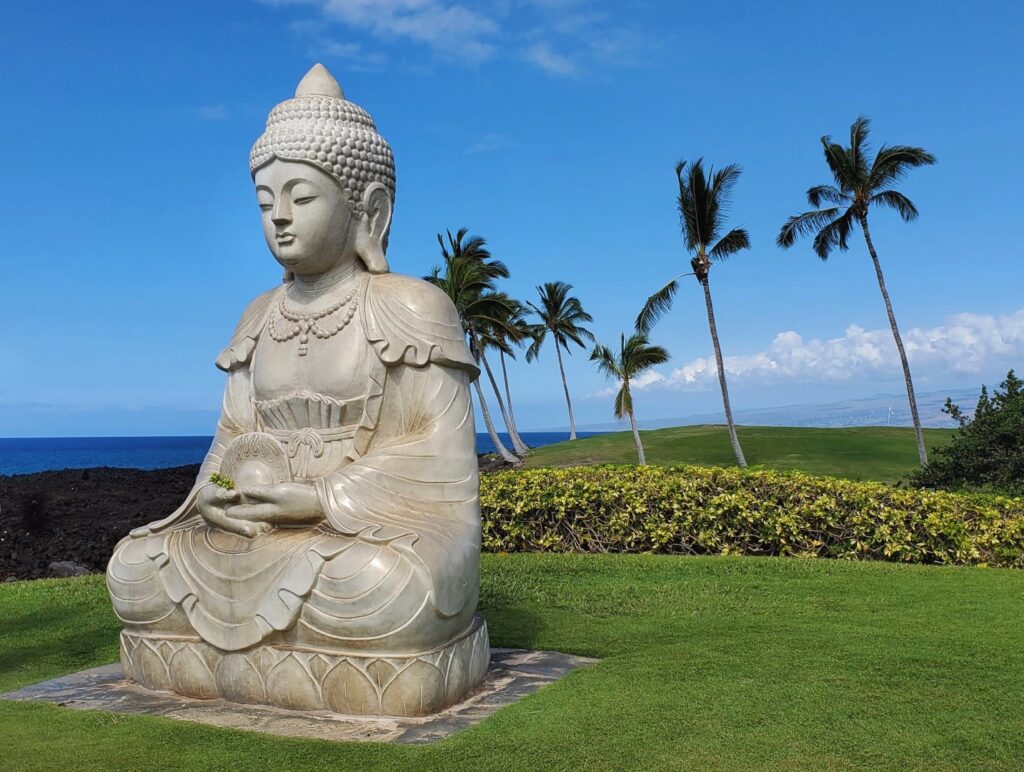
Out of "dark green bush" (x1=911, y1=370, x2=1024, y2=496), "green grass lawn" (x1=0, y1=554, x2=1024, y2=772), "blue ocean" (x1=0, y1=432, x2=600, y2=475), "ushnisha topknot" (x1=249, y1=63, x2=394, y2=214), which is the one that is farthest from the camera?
"blue ocean" (x1=0, y1=432, x2=600, y2=475)

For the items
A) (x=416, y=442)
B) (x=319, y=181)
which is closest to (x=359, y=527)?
(x=416, y=442)

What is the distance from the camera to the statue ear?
5.22 meters

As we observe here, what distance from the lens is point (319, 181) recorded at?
16.3ft

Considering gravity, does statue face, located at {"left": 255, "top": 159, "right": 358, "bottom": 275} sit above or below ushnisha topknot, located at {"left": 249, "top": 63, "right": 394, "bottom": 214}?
below

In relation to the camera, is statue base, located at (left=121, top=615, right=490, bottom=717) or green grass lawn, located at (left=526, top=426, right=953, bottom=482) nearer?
statue base, located at (left=121, top=615, right=490, bottom=717)

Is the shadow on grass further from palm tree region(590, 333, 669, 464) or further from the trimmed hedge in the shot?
palm tree region(590, 333, 669, 464)

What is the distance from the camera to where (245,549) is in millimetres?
4559

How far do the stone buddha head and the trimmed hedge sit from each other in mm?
5314

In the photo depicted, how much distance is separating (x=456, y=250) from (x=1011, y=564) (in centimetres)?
2409

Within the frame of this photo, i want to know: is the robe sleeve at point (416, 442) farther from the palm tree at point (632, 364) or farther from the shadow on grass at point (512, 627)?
the palm tree at point (632, 364)

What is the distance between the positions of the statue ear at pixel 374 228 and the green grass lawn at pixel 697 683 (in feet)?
8.50

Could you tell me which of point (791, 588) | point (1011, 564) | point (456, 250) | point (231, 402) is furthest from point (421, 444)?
point (456, 250)

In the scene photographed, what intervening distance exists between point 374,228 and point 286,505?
1735 millimetres

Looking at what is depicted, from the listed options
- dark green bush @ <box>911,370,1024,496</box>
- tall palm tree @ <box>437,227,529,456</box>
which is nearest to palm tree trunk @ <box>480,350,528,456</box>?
tall palm tree @ <box>437,227,529,456</box>
